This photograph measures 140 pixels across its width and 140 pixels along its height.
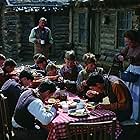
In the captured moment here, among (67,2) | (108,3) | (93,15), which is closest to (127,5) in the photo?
(108,3)

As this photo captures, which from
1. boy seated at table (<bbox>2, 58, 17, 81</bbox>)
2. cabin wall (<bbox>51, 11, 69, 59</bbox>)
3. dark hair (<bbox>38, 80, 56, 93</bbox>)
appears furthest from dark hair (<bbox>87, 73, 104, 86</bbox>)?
cabin wall (<bbox>51, 11, 69, 59</bbox>)

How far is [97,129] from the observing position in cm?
440

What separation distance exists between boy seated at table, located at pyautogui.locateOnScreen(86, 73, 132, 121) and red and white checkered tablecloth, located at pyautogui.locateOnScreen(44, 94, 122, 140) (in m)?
0.28

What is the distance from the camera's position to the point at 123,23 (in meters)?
15.9

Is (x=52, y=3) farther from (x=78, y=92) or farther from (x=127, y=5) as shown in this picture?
(x=78, y=92)

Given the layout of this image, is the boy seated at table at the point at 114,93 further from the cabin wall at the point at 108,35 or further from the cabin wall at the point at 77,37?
the cabin wall at the point at 77,37

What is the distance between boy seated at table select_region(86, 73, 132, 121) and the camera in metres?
5.66

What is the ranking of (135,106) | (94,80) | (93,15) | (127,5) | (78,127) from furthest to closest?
(93,15)
(127,5)
(135,106)
(94,80)
(78,127)

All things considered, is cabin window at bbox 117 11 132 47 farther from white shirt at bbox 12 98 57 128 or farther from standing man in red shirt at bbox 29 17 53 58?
white shirt at bbox 12 98 57 128

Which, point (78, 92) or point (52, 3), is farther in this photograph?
point (52, 3)

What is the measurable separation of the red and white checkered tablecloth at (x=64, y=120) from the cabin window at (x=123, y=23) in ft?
34.2

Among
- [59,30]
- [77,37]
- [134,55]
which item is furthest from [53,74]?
[59,30]

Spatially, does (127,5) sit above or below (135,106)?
above

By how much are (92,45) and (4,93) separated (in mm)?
12626
